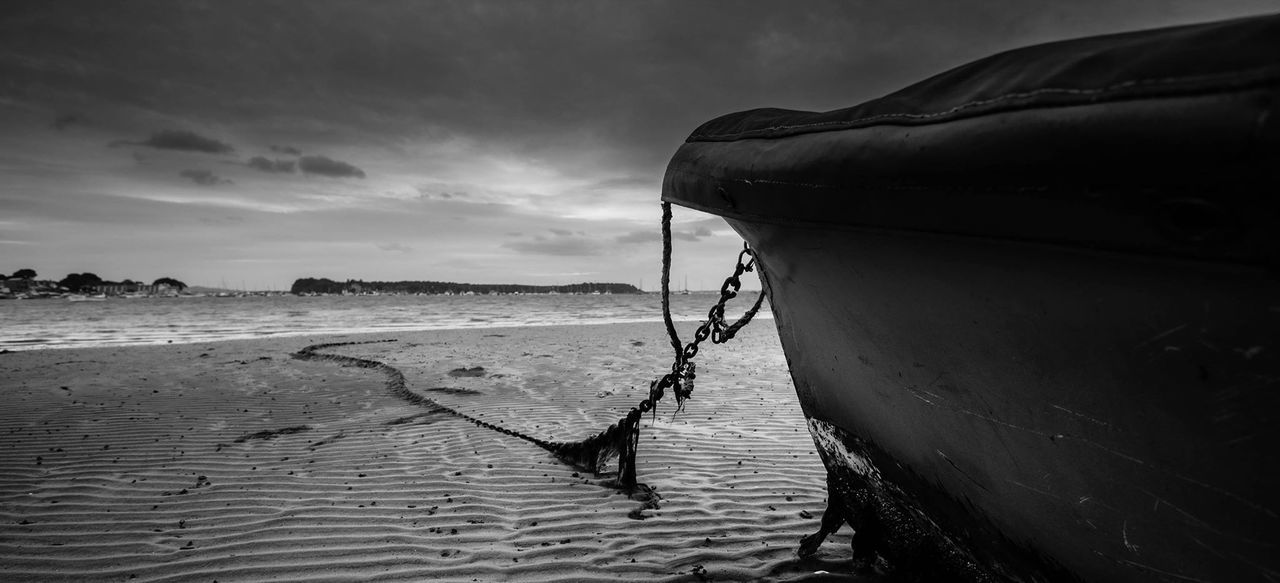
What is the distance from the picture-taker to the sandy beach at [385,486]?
3.48 metres

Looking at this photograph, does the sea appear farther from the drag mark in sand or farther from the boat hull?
the boat hull

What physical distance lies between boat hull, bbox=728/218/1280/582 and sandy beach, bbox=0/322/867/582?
1.49m

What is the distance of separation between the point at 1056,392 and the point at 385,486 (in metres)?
4.71

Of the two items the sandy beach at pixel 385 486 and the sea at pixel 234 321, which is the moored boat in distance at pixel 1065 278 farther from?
the sea at pixel 234 321

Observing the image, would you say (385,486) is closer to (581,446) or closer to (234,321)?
(581,446)

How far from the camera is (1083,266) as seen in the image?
1266mm

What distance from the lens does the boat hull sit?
3.84ft

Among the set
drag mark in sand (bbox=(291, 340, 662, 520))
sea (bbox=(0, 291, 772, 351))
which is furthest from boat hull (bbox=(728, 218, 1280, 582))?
sea (bbox=(0, 291, 772, 351))

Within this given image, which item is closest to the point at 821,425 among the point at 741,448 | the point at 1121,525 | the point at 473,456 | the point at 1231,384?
the point at 1121,525

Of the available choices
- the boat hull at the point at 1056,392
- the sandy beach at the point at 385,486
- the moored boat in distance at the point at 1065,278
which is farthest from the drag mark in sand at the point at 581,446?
the moored boat in distance at the point at 1065,278

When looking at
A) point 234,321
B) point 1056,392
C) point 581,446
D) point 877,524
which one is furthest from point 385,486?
point 234,321

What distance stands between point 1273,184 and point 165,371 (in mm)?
14612

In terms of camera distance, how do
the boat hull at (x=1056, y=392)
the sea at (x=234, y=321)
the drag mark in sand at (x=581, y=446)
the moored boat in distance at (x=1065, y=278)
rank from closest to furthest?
the moored boat in distance at (x=1065, y=278)
the boat hull at (x=1056, y=392)
the drag mark in sand at (x=581, y=446)
the sea at (x=234, y=321)

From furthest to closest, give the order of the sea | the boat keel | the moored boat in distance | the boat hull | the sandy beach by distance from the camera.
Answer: the sea → the sandy beach → the boat keel → the boat hull → the moored boat in distance
